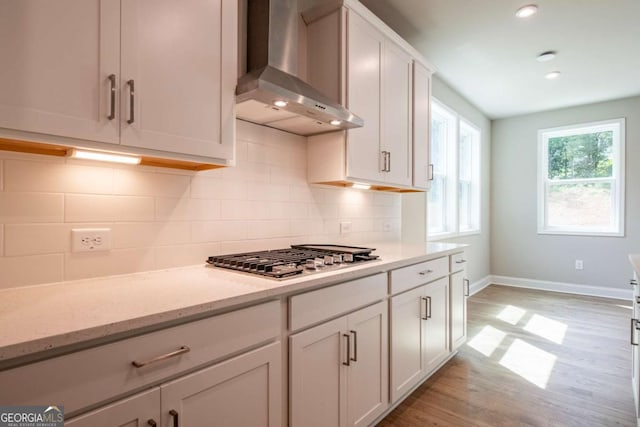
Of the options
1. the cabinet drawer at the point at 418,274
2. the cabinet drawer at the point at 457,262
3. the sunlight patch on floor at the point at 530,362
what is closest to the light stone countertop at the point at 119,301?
the cabinet drawer at the point at 418,274

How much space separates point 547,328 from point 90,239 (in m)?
4.11

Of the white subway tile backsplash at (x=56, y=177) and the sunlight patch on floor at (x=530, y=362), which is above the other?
the white subway tile backsplash at (x=56, y=177)

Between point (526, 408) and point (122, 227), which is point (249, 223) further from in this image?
point (526, 408)

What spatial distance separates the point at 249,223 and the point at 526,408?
207cm

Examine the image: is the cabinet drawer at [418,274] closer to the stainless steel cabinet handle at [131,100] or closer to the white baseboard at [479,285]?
the stainless steel cabinet handle at [131,100]

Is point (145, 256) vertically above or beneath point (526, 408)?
above

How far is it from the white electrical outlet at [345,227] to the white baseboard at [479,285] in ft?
10.3

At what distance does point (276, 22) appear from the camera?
1.77m

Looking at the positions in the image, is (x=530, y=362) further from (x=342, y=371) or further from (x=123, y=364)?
(x=123, y=364)

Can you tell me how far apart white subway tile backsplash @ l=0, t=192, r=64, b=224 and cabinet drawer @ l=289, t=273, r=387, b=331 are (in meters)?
0.95

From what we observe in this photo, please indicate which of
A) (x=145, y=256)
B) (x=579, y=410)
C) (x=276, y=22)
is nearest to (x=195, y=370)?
(x=145, y=256)

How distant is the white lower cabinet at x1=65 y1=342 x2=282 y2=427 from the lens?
2.89 ft

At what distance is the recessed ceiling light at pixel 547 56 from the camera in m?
3.31

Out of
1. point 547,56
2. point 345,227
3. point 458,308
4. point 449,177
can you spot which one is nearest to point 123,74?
Answer: point 345,227
